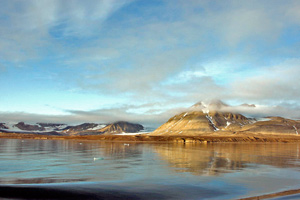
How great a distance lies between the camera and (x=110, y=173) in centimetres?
3002

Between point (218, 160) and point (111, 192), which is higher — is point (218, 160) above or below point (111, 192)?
below

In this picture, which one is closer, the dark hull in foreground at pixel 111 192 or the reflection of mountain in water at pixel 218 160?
the dark hull in foreground at pixel 111 192

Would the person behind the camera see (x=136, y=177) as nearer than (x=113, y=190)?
No

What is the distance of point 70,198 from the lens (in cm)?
1927

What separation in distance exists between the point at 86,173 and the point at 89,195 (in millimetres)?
9984

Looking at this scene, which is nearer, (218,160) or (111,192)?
(111,192)

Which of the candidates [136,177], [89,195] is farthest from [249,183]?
[89,195]

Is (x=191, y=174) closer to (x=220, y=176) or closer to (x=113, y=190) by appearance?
(x=220, y=176)

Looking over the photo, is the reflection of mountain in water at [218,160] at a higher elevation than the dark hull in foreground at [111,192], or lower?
lower

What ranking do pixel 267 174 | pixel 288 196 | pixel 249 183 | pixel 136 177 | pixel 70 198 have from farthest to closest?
pixel 267 174, pixel 136 177, pixel 249 183, pixel 288 196, pixel 70 198

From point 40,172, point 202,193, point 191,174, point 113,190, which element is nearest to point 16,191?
point 113,190

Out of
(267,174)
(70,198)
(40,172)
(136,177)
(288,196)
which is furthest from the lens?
(267,174)

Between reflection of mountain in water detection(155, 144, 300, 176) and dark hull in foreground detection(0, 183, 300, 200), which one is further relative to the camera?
reflection of mountain in water detection(155, 144, 300, 176)

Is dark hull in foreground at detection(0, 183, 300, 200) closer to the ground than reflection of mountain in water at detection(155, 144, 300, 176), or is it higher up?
higher up
